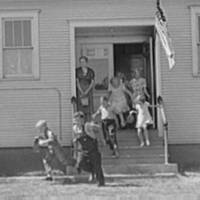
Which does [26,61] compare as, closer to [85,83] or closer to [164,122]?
[85,83]

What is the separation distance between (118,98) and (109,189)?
441 cm

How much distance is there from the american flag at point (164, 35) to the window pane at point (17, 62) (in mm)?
3602

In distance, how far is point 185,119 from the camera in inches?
672

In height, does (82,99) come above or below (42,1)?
below

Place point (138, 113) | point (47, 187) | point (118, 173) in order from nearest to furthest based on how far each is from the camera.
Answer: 1. point (47, 187)
2. point (118, 173)
3. point (138, 113)

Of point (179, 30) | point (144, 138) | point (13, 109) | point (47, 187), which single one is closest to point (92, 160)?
point (47, 187)

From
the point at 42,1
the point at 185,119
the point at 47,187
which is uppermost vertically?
the point at 42,1

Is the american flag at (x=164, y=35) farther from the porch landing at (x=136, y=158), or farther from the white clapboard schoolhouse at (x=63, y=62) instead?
the porch landing at (x=136, y=158)

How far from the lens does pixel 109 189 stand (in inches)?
512

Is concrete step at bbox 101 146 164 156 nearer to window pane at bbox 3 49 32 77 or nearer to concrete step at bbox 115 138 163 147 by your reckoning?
concrete step at bbox 115 138 163 147

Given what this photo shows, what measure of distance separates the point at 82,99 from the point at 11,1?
3212 millimetres

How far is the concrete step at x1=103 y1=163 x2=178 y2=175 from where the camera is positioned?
15.1 m

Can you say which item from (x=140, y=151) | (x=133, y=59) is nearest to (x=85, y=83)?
(x=140, y=151)

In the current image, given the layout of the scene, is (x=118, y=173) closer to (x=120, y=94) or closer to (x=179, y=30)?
(x=120, y=94)
